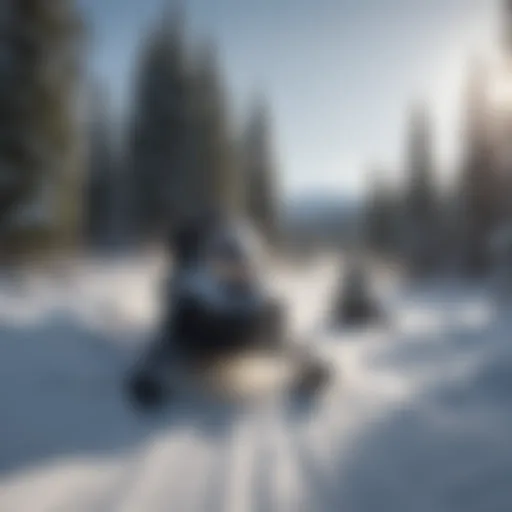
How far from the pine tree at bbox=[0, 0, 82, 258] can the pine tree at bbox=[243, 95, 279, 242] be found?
20.1m

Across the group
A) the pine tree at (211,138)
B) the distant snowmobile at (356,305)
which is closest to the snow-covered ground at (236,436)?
the distant snowmobile at (356,305)

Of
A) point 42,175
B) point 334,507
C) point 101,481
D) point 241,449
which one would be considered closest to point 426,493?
point 334,507

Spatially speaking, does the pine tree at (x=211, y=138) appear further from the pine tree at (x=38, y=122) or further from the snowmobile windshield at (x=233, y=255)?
the snowmobile windshield at (x=233, y=255)

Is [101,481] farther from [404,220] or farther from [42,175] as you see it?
[404,220]

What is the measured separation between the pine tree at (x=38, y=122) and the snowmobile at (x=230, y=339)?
6.25 metres

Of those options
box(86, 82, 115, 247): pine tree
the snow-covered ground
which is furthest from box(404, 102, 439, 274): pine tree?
the snow-covered ground

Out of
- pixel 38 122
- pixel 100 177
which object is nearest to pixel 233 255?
pixel 38 122

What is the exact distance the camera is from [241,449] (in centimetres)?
556

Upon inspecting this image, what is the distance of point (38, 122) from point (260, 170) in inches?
895

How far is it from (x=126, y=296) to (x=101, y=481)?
734cm

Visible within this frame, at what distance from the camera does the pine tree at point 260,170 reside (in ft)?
111

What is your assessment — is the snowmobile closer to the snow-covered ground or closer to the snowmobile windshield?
the snowmobile windshield

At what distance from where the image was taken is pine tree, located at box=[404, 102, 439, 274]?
107ft

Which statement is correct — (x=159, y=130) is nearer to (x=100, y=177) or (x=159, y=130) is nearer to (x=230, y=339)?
(x=100, y=177)
